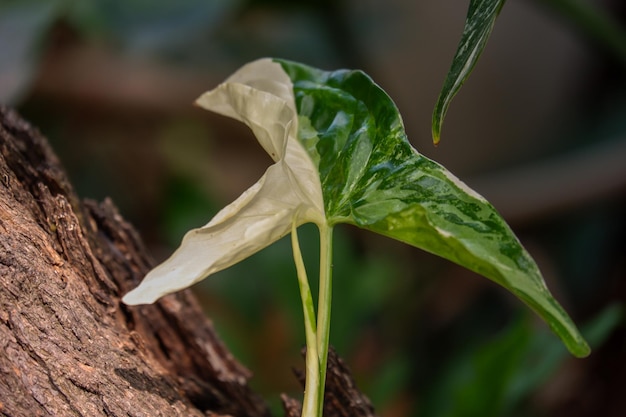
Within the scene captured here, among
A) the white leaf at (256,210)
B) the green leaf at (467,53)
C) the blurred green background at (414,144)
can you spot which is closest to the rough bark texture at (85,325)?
the white leaf at (256,210)

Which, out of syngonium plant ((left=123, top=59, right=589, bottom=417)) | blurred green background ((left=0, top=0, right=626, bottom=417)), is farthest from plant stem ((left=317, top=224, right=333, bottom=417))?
blurred green background ((left=0, top=0, right=626, bottom=417))

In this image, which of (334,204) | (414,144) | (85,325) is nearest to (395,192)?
(334,204)

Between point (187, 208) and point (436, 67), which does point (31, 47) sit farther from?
point (436, 67)

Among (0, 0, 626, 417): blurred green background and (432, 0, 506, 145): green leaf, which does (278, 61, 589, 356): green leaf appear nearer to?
(432, 0, 506, 145): green leaf

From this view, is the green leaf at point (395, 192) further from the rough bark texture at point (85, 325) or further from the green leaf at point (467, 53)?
the rough bark texture at point (85, 325)

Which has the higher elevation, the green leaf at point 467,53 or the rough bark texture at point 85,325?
the green leaf at point 467,53

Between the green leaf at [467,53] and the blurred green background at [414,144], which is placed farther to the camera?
the blurred green background at [414,144]

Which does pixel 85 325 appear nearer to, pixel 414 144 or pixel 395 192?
pixel 395 192
